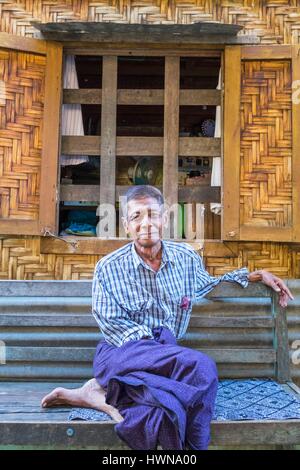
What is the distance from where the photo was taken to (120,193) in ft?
12.4

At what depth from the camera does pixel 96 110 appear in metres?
4.93

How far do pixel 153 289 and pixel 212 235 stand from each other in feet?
5.70

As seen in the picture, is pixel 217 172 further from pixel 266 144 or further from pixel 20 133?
pixel 20 133

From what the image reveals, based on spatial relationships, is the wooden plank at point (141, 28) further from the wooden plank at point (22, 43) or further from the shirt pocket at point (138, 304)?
the shirt pocket at point (138, 304)

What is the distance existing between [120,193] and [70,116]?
2.60 ft

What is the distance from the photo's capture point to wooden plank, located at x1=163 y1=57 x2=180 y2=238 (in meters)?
3.70

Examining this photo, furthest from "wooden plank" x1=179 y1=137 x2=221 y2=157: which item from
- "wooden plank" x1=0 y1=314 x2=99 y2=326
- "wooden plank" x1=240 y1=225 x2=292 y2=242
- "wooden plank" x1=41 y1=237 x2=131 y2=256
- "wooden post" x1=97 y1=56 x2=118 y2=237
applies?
"wooden plank" x1=0 y1=314 x2=99 y2=326

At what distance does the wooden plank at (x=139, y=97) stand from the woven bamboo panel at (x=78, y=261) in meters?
1.23

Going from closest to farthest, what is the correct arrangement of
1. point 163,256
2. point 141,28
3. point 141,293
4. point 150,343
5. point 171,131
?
point 150,343, point 141,293, point 163,256, point 141,28, point 171,131

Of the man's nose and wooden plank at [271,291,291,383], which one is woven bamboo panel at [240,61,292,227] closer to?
wooden plank at [271,291,291,383]

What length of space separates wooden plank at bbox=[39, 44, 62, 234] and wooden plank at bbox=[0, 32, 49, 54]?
55mm

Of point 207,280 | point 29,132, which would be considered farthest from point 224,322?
point 29,132
